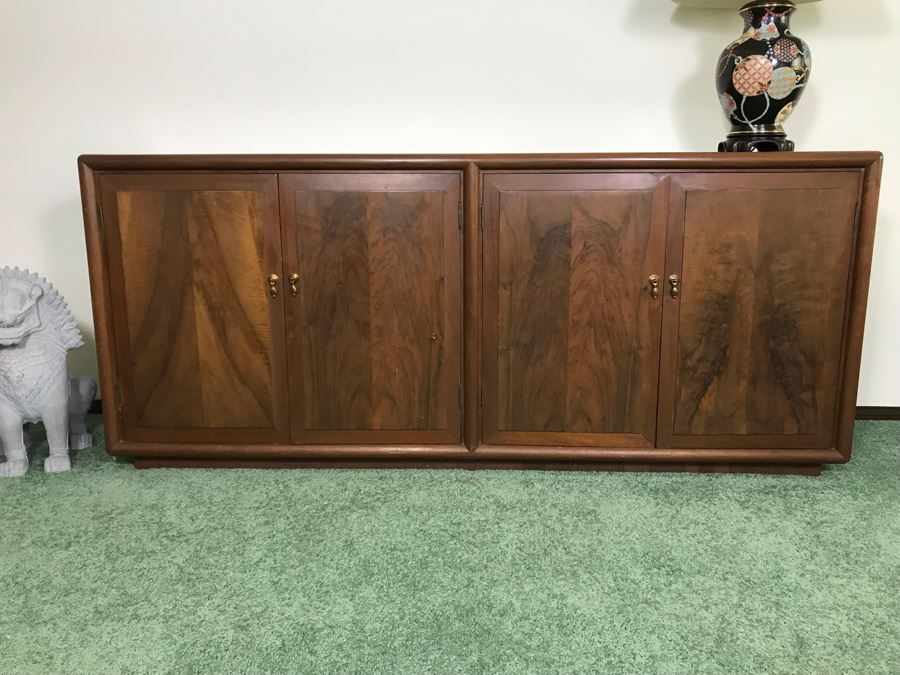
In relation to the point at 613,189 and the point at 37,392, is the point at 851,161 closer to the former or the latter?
the point at 613,189

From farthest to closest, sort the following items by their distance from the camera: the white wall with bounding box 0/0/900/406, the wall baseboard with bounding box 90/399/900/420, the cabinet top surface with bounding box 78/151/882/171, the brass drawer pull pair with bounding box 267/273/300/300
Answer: the wall baseboard with bounding box 90/399/900/420 → the white wall with bounding box 0/0/900/406 → the brass drawer pull pair with bounding box 267/273/300/300 → the cabinet top surface with bounding box 78/151/882/171

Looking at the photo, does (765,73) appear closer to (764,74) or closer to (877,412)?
(764,74)

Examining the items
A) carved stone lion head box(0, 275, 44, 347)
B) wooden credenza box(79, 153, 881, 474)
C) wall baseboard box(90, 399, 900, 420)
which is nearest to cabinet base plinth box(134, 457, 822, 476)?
wooden credenza box(79, 153, 881, 474)

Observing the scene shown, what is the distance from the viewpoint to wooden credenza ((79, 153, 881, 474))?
5.32 feet

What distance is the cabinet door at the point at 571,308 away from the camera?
1634mm

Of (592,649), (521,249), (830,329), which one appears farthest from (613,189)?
(592,649)

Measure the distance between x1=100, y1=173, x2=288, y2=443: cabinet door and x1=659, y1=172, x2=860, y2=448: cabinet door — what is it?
3.42 ft

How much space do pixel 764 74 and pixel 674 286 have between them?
1.91 ft

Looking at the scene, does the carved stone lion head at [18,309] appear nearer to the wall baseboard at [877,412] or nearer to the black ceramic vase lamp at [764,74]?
the black ceramic vase lamp at [764,74]

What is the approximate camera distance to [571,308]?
5.53ft

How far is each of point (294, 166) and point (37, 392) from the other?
0.93 meters

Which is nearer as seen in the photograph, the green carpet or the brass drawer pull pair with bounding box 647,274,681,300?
the green carpet

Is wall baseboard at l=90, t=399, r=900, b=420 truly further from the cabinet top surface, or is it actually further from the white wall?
the cabinet top surface

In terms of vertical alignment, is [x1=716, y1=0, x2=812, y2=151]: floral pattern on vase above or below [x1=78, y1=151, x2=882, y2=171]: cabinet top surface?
above
